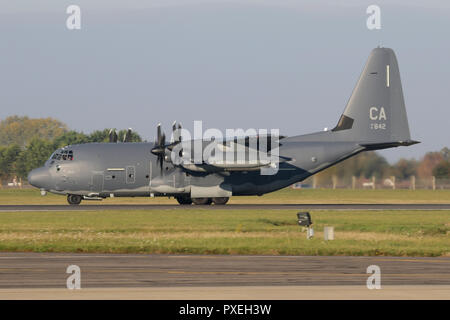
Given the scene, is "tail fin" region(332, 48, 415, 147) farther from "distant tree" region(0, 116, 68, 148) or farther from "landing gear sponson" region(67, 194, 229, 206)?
"distant tree" region(0, 116, 68, 148)

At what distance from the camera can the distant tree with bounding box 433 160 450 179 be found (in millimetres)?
84125

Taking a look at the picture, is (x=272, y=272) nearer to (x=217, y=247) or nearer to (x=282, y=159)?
(x=217, y=247)

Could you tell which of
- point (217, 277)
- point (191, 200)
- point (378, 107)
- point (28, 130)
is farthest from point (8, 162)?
point (217, 277)

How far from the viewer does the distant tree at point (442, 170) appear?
84.1 meters

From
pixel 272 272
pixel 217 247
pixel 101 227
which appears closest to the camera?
pixel 272 272

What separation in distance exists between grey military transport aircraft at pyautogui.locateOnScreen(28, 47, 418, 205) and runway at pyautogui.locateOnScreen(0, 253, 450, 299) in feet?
79.6

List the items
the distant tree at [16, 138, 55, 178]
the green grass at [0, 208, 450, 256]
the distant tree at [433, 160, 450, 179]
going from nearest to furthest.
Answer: the green grass at [0, 208, 450, 256] < the distant tree at [433, 160, 450, 179] < the distant tree at [16, 138, 55, 178]

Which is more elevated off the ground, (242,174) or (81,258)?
(242,174)

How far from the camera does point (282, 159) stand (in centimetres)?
4922

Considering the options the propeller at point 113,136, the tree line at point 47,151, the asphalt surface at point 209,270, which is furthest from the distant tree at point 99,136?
the asphalt surface at point 209,270

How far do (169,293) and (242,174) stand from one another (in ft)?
110

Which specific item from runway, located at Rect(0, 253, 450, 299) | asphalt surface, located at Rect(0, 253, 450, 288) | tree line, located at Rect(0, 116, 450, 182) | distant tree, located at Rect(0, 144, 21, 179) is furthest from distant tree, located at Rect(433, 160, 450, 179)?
runway, located at Rect(0, 253, 450, 299)

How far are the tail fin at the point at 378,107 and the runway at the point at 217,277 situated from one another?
28.1 metres
